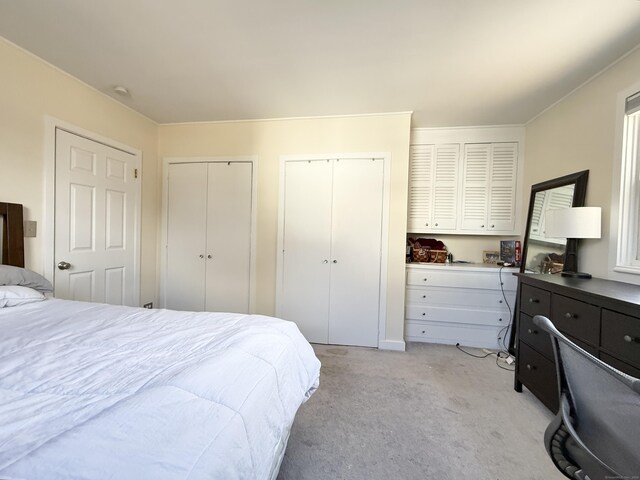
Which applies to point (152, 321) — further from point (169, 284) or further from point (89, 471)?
point (169, 284)

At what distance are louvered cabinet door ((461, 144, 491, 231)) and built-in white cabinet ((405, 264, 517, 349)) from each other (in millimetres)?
587

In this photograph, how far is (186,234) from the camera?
3.05 metres

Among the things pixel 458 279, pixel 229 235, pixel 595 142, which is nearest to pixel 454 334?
pixel 458 279

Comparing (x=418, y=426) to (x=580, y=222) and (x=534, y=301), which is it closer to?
(x=534, y=301)

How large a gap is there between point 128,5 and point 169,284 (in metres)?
2.57

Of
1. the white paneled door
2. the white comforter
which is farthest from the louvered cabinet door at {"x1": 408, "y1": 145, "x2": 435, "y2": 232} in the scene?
the white paneled door

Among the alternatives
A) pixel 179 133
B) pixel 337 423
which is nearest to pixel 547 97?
pixel 337 423

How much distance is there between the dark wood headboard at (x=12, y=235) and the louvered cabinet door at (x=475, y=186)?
396 cm

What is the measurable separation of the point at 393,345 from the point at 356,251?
104 cm

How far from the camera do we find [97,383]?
29.6 inches

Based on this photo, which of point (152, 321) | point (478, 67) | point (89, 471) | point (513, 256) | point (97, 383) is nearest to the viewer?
point (89, 471)

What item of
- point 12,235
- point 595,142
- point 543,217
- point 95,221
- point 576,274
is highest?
point 595,142

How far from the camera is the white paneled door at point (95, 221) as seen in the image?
7.04 ft

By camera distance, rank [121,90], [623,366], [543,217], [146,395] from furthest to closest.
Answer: [543,217] < [121,90] < [623,366] < [146,395]
